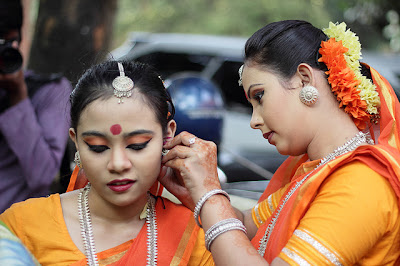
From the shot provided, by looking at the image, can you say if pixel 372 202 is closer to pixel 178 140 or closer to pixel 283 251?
pixel 283 251

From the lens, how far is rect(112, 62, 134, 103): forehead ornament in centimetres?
200

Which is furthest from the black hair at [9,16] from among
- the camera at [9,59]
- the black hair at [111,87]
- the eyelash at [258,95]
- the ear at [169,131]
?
the eyelash at [258,95]

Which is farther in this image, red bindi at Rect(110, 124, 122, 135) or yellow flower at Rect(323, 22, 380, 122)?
yellow flower at Rect(323, 22, 380, 122)

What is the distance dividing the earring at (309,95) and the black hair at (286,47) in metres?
0.10

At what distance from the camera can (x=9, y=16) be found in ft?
10.5

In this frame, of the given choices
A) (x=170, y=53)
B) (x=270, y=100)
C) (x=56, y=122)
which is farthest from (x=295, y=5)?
(x=270, y=100)

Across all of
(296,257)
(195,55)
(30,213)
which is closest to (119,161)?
(30,213)

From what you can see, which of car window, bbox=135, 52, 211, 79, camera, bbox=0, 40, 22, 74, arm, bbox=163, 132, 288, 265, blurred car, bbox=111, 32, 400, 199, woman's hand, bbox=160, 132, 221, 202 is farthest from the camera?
car window, bbox=135, 52, 211, 79

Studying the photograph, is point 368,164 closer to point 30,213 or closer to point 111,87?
point 111,87

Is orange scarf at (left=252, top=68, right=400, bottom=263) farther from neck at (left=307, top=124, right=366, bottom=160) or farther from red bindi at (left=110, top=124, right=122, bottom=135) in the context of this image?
red bindi at (left=110, top=124, right=122, bottom=135)

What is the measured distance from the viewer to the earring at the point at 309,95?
2027mm

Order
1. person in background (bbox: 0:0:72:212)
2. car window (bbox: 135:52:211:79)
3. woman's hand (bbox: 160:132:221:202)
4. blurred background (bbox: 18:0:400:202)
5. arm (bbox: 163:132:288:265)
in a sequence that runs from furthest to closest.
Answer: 1. car window (bbox: 135:52:211:79)
2. blurred background (bbox: 18:0:400:202)
3. person in background (bbox: 0:0:72:212)
4. woman's hand (bbox: 160:132:221:202)
5. arm (bbox: 163:132:288:265)

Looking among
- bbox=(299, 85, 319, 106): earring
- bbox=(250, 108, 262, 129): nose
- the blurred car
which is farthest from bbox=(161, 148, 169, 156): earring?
the blurred car

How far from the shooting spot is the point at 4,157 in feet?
10.7
